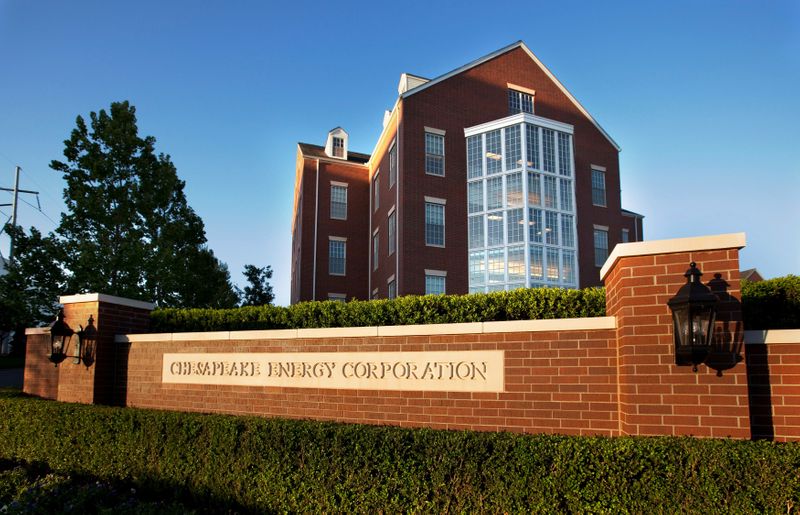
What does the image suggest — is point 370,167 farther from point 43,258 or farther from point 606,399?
point 606,399

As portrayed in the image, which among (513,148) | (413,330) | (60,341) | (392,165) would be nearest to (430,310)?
(413,330)

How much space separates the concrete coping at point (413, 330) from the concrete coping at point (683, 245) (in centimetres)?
89

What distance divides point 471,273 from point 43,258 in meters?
16.1

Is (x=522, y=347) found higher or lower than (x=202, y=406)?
higher

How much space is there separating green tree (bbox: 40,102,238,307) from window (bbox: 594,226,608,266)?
59.7 ft

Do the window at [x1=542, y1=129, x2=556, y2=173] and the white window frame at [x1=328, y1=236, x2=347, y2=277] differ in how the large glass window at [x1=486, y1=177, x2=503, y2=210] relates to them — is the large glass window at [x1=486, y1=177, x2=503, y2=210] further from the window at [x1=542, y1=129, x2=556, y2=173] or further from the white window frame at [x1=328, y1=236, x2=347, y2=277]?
the white window frame at [x1=328, y1=236, x2=347, y2=277]

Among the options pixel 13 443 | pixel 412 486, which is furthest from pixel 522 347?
pixel 13 443

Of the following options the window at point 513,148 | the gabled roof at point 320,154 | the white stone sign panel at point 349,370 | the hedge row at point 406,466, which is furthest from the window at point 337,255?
the hedge row at point 406,466

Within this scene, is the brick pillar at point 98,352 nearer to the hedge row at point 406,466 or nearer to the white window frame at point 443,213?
the hedge row at point 406,466

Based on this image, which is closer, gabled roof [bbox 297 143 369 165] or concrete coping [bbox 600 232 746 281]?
concrete coping [bbox 600 232 746 281]

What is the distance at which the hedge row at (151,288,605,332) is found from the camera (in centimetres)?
771

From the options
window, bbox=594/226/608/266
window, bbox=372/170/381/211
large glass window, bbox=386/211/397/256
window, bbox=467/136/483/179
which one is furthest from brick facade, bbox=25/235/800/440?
window, bbox=594/226/608/266

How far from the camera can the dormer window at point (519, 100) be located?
27016mm

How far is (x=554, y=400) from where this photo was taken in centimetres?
660
